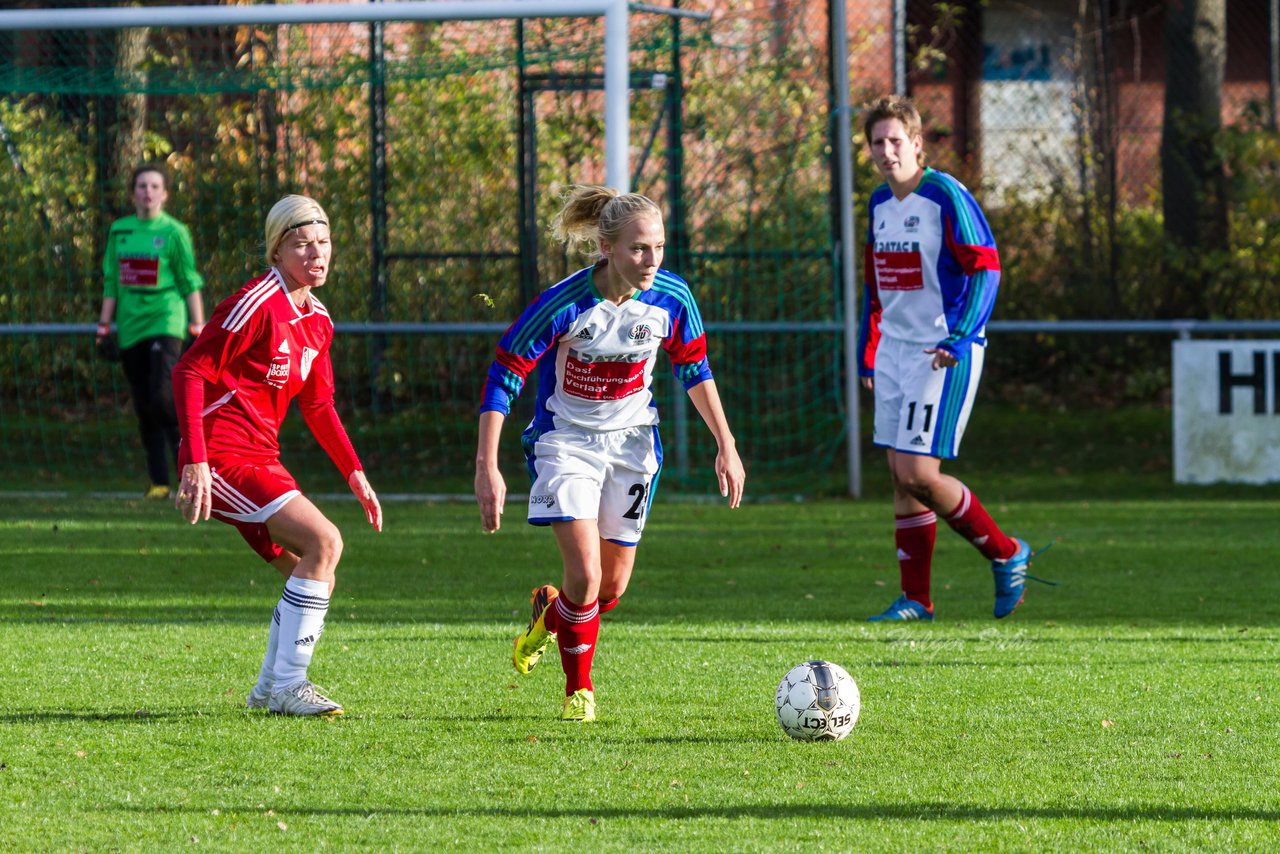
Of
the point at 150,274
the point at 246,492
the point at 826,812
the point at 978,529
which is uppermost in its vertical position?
the point at 150,274

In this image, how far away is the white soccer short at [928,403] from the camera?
6.73 m

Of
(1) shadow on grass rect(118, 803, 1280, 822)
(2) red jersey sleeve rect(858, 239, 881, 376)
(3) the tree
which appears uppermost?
(3) the tree

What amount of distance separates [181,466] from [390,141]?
825cm

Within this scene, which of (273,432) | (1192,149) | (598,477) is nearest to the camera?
(598,477)

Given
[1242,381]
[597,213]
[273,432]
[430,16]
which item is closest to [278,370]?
[273,432]

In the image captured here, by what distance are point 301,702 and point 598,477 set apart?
41.4 inches

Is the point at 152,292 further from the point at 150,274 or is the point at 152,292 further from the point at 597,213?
the point at 597,213

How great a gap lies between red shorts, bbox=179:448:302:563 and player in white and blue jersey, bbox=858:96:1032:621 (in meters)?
2.71

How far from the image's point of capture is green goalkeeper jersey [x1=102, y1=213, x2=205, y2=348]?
10344mm

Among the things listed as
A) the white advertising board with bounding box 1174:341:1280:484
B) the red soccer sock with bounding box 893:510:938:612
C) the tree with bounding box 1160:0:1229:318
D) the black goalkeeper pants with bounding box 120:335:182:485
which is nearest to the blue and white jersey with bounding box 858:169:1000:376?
the red soccer sock with bounding box 893:510:938:612

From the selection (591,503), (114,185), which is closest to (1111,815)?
(591,503)

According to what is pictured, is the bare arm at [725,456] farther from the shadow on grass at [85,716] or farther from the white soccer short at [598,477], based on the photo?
the shadow on grass at [85,716]

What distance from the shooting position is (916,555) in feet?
22.5

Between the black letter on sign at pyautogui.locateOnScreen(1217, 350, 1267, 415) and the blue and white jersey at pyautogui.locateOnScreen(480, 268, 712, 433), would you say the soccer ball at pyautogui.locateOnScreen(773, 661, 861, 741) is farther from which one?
the black letter on sign at pyautogui.locateOnScreen(1217, 350, 1267, 415)
